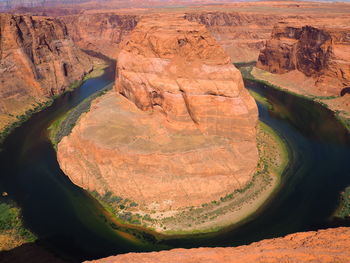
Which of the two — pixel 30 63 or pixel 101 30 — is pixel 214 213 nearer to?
pixel 30 63

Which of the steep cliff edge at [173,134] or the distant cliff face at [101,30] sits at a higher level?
the distant cliff face at [101,30]

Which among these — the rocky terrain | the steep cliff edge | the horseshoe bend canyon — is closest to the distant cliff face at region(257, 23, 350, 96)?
the rocky terrain

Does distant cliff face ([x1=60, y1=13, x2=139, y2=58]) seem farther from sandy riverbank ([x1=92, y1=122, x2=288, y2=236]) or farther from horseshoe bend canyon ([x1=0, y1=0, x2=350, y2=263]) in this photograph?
sandy riverbank ([x1=92, y1=122, x2=288, y2=236])

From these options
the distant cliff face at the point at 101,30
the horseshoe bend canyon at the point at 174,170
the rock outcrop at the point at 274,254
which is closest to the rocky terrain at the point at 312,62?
the horseshoe bend canyon at the point at 174,170

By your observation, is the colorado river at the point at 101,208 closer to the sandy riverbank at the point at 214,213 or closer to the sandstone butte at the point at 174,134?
the sandy riverbank at the point at 214,213

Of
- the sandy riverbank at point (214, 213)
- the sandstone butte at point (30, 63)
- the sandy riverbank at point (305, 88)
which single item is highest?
the sandstone butte at point (30, 63)

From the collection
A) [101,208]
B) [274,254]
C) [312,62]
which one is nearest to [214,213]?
[274,254]
